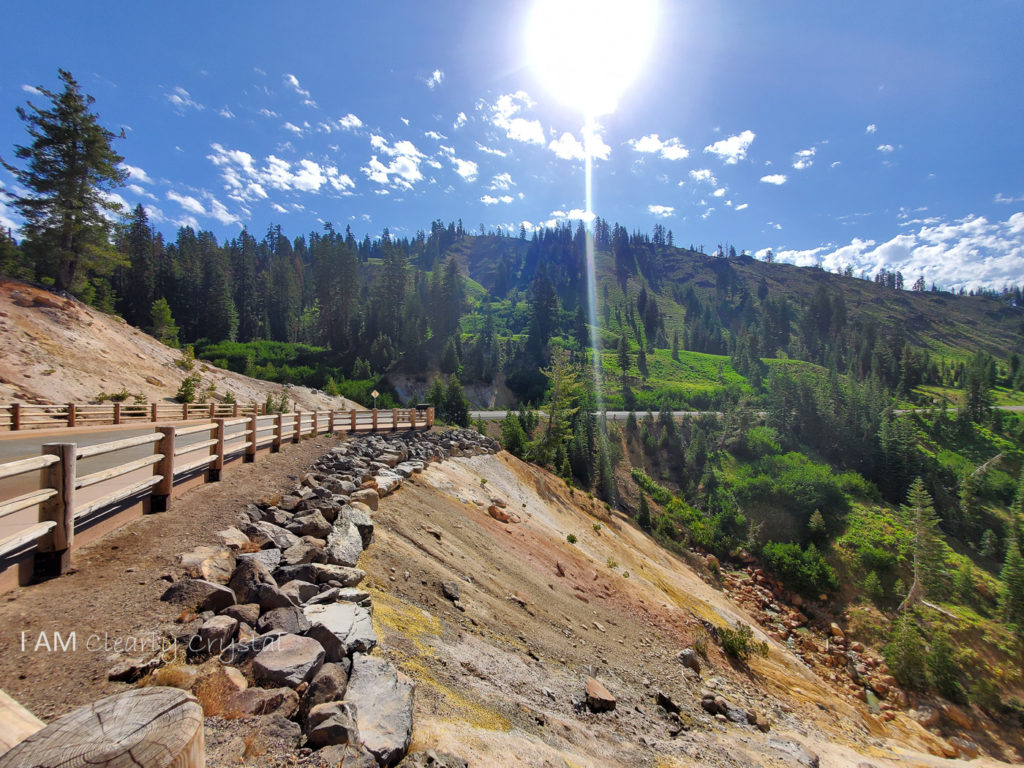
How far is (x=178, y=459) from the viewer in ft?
33.0

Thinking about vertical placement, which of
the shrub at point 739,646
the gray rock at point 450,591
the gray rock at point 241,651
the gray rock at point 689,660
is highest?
the gray rock at point 241,651

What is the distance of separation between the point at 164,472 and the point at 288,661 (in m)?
5.01

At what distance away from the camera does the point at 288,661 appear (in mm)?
3660

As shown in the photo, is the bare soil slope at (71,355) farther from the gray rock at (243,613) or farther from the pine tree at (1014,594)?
the pine tree at (1014,594)

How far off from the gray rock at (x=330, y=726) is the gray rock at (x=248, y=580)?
81.2 inches

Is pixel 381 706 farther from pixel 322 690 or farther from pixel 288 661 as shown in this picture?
pixel 288 661

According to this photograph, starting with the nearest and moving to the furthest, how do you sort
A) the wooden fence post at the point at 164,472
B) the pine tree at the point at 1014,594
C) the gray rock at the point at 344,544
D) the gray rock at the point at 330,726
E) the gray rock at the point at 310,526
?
the gray rock at the point at 330,726 < the gray rock at the point at 344,544 < the wooden fence post at the point at 164,472 < the gray rock at the point at 310,526 < the pine tree at the point at 1014,594

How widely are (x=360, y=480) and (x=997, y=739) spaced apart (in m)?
36.0

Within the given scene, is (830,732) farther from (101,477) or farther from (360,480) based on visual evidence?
(101,477)

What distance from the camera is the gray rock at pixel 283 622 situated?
13.8ft

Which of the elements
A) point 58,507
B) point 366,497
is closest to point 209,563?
point 58,507

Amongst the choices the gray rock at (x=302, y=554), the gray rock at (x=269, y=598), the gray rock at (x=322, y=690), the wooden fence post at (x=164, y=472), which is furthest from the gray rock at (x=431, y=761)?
the wooden fence post at (x=164, y=472)

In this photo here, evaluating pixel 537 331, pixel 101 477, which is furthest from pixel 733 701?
pixel 537 331

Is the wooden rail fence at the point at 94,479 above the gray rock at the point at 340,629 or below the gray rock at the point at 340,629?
above
